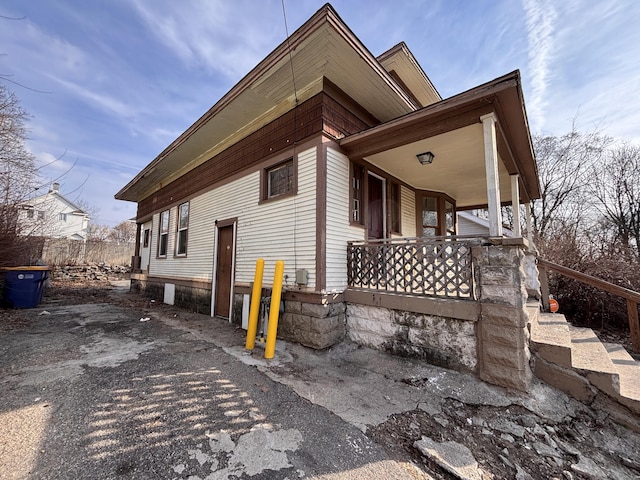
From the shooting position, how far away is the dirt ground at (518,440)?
2051 millimetres

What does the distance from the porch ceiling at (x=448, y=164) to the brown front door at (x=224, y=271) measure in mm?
3835

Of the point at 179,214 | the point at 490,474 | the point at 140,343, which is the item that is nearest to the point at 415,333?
the point at 490,474

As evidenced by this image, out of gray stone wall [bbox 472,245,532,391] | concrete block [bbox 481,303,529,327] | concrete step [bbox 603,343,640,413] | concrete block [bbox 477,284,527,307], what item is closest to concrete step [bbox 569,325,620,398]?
concrete step [bbox 603,343,640,413]

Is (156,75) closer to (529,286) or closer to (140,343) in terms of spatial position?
(140,343)

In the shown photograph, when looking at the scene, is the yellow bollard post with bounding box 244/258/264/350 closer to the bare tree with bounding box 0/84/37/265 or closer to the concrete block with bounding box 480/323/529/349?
the concrete block with bounding box 480/323/529/349

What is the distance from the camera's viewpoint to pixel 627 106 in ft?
29.6

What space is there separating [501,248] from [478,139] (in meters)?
2.15

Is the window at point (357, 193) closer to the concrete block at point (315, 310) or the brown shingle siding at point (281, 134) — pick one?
the brown shingle siding at point (281, 134)

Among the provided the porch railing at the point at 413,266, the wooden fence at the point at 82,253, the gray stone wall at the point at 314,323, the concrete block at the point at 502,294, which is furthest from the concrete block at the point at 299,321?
the wooden fence at the point at 82,253

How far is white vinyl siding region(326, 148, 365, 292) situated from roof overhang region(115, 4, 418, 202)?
1.34m

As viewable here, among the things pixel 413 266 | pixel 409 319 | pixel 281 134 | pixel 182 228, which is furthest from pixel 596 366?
pixel 182 228

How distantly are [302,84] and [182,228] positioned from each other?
618 centimetres

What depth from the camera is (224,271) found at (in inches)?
255

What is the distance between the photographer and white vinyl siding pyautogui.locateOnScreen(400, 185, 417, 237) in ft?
22.4
